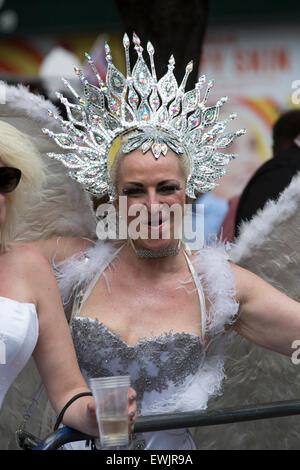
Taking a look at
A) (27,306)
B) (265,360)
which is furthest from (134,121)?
(265,360)

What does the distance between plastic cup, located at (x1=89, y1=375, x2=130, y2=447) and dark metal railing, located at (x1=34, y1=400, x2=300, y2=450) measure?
0.09 metres

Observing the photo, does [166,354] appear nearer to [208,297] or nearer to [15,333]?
[208,297]

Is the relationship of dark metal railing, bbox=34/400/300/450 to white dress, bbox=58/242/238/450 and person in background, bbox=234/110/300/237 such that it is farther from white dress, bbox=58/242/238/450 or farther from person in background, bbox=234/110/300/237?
person in background, bbox=234/110/300/237

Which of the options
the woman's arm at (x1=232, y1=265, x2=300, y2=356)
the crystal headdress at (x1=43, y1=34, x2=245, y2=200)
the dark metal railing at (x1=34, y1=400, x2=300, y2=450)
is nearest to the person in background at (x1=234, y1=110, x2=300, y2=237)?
the crystal headdress at (x1=43, y1=34, x2=245, y2=200)

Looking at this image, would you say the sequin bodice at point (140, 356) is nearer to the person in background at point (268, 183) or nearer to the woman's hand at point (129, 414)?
the woman's hand at point (129, 414)

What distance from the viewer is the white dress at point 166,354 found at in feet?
6.80

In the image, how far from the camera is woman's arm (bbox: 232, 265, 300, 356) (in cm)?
206

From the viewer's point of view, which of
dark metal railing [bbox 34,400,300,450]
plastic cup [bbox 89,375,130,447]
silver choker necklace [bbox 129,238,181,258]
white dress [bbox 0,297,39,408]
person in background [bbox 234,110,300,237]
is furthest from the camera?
person in background [bbox 234,110,300,237]

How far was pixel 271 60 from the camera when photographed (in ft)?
19.8

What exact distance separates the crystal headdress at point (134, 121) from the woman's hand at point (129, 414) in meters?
0.82

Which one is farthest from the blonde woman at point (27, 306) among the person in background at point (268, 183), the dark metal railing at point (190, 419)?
the person in background at point (268, 183)

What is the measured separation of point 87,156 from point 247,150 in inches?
152

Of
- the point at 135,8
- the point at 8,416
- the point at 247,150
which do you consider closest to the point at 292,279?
the point at 8,416

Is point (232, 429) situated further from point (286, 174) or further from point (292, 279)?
point (286, 174)
